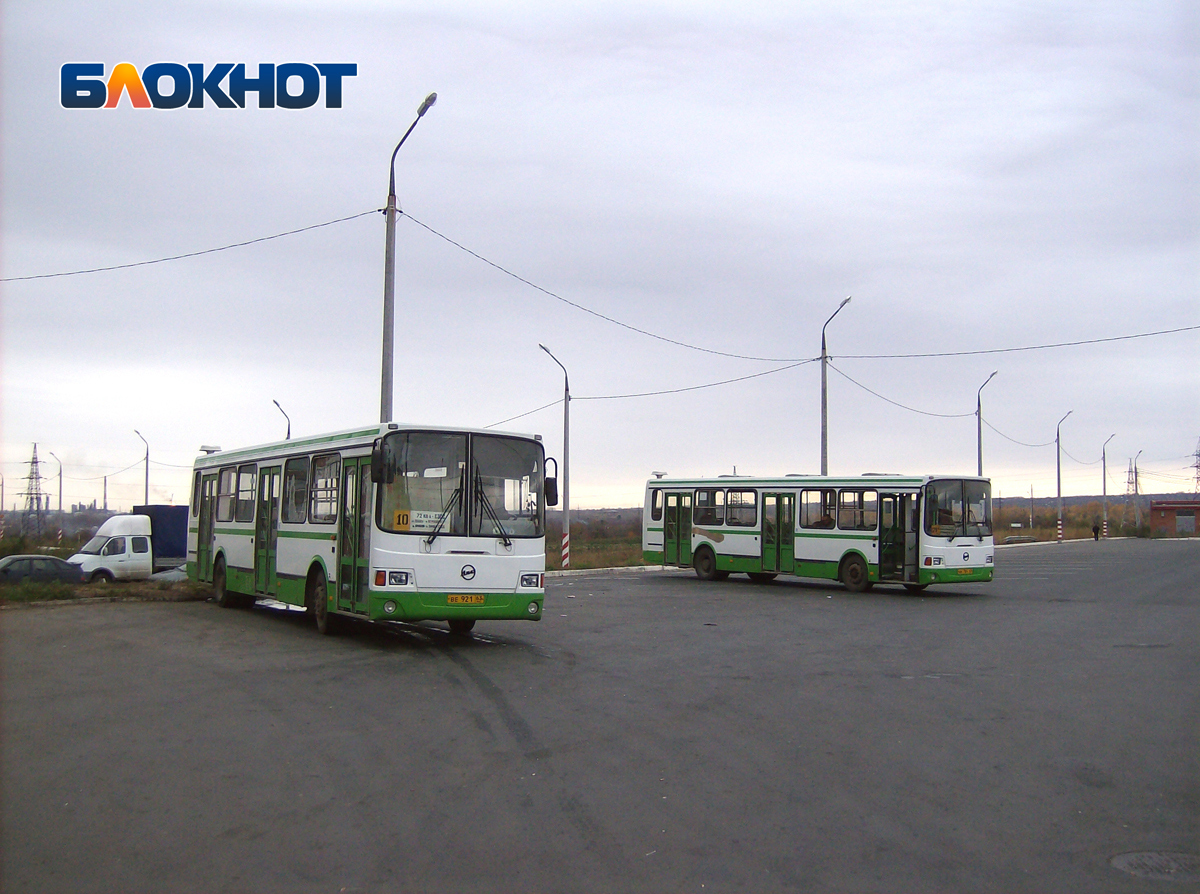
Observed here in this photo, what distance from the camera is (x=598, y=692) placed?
34.1ft

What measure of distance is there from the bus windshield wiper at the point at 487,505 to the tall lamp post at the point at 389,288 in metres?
5.98

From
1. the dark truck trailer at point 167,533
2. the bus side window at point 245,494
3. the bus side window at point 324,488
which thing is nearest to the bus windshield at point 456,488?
the bus side window at point 324,488

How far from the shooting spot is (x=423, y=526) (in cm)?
1342

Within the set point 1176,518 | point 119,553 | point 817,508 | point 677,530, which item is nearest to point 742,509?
point 817,508

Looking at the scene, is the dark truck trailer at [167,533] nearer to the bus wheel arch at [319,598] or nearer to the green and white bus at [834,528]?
the green and white bus at [834,528]

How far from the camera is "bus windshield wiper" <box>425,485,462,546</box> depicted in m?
13.4

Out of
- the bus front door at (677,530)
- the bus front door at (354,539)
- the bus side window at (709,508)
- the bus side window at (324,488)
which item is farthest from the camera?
the bus front door at (677,530)

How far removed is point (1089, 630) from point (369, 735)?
41.3 feet

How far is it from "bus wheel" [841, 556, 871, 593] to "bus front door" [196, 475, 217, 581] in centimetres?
1472

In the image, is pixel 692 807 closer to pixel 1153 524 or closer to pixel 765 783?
pixel 765 783

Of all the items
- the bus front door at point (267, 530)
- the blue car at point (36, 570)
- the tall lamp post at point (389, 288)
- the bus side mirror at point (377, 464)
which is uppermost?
the tall lamp post at point (389, 288)

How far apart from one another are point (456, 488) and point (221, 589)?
8938mm

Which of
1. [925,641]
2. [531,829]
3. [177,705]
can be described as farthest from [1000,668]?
[177,705]

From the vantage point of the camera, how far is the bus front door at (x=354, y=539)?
13773 millimetres
